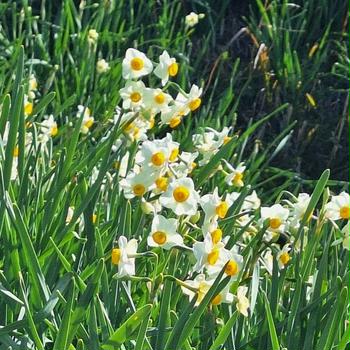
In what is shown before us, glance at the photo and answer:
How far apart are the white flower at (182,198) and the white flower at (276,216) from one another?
201mm

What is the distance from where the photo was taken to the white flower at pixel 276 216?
5.72ft

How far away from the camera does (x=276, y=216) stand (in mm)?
1746

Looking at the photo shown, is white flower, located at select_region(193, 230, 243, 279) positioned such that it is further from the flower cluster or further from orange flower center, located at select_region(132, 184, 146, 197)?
orange flower center, located at select_region(132, 184, 146, 197)

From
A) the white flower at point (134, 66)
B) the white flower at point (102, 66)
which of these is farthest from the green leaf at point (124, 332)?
the white flower at point (102, 66)

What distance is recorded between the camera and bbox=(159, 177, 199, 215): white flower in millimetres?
1577

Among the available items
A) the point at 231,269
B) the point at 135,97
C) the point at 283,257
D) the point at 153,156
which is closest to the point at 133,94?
the point at 135,97

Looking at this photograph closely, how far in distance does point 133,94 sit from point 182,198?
0.45 m

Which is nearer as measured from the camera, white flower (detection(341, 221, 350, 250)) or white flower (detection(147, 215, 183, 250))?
white flower (detection(147, 215, 183, 250))

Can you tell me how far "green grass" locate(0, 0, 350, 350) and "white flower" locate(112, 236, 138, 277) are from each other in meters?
0.02

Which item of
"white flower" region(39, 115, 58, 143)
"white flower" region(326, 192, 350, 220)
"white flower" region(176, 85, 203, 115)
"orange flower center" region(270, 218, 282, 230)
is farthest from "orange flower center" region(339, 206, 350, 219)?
"white flower" region(39, 115, 58, 143)

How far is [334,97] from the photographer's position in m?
3.74

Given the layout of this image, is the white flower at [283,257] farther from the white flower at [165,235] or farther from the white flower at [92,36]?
the white flower at [92,36]

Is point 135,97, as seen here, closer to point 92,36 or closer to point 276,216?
point 276,216

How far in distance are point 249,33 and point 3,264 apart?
220 cm
